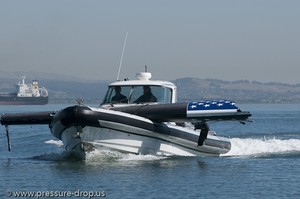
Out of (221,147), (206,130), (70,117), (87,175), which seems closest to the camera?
(87,175)

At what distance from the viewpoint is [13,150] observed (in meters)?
44.8

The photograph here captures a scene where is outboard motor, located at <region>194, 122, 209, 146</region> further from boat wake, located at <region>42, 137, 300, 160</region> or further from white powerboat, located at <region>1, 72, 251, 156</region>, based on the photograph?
boat wake, located at <region>42, 137, 300, 160</region>

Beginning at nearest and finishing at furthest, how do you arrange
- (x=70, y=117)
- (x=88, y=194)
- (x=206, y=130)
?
(x=88, y=194), (x=70, y=117), (x=206, y=130)

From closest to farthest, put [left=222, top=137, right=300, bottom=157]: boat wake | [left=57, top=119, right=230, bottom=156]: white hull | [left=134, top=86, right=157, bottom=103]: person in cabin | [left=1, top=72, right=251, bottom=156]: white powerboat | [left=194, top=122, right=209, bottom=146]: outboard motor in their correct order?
[left=1, top=72, right=251, bottom=156]: white powerboat → [left=57, top=119, right=230, bottom=156]: white hull → [left=194, top=122, right=209, bottom=146]: outboard motor → [left=134, top=86, right=157, bottom=103]: person in cabin → [left=222, top=137, right=300, bottom=157]: boat wake

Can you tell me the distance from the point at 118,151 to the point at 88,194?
7907 mm

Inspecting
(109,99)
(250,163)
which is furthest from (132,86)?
(250,163)

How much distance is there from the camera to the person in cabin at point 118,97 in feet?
122

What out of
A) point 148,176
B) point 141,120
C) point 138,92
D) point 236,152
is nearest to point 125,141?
point 141,120

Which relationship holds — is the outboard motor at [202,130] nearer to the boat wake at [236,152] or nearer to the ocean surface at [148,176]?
the ocean surface at [148,176]

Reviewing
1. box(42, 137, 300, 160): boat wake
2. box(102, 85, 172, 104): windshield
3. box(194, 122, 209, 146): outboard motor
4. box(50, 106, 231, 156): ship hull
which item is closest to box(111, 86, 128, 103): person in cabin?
box(102, 85, 172, 104): windshield

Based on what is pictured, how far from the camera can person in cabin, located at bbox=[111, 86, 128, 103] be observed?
3722 cm

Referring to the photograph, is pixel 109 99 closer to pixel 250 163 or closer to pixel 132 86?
pixel 132 86

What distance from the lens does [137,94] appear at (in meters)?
37.6

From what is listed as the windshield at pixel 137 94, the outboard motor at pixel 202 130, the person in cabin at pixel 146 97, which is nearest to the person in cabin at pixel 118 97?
the windshield at pixel 137 94
